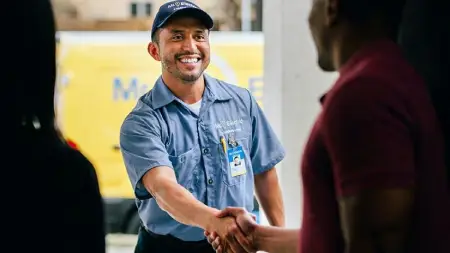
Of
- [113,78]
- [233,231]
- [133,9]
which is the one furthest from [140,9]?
[233,231]

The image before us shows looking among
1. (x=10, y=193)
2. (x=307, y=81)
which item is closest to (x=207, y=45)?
(x=307, y=81)

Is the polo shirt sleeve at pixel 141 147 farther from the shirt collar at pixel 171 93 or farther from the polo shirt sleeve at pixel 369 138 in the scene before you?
the polo shirt sleeve at pixel 369 138

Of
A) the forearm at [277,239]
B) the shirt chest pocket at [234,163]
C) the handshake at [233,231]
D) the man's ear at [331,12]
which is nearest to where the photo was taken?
the man's ear at [331,12]

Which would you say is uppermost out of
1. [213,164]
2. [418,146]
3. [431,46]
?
[431,46]

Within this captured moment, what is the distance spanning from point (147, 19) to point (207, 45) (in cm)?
140

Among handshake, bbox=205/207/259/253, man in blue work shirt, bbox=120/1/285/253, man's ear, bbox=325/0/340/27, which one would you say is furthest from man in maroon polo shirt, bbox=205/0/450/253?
man in blue work shirt, bbox=120/1/285/253

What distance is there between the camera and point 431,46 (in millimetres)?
1282

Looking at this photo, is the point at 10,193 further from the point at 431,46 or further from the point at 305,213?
the point at 431,46

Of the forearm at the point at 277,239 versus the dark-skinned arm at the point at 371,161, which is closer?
the dark-skinned arm at the point at 371,161

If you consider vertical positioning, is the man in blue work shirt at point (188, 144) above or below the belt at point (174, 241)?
above

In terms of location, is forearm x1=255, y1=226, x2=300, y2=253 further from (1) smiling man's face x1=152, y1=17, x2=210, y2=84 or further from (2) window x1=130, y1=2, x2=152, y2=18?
(2) window x1=130, y1=2, x2=152, y2=18

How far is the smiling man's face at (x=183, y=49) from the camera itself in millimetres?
2172

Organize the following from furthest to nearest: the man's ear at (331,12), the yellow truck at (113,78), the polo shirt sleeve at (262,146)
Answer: the yellow truck at (113,78) → the polo shirt sleeve at (262,146) → the man's ear at (331,12)

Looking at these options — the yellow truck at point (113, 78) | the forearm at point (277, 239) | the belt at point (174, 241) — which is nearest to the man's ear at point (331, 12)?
the forearm at point (277, 239)
